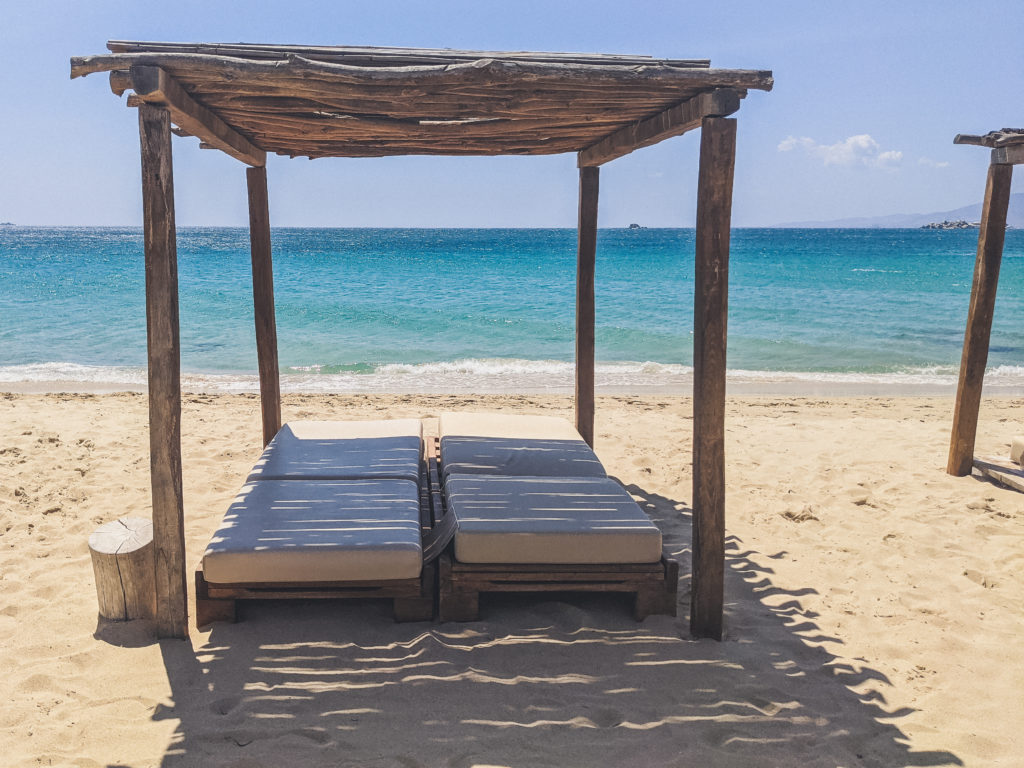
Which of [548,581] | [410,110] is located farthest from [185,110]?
[548,581]

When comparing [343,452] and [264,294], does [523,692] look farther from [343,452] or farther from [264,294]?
[264,294]

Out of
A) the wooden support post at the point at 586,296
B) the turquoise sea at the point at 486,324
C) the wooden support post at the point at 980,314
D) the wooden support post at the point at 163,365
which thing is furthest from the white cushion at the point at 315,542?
the turquoise sea at the point at 486,324

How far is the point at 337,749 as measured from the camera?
2820mm

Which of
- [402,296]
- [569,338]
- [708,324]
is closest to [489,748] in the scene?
[708,324]

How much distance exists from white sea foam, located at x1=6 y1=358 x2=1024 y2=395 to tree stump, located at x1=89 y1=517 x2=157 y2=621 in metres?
7.73

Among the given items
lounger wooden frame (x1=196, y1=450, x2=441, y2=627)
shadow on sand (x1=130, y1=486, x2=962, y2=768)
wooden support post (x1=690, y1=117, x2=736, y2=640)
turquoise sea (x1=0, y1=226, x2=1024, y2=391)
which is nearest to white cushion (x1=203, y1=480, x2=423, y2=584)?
lounger wooden frame (x1=196, y1=450, x2=441, y2=627)

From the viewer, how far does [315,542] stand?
3.66 m

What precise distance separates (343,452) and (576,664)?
2.38 meters

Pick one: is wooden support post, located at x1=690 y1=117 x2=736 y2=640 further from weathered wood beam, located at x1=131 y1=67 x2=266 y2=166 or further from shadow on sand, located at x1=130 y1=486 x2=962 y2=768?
weathered wood beam, located at x1=131 y1=67 x2=266 y2=166

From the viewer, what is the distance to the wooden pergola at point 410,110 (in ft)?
10.6

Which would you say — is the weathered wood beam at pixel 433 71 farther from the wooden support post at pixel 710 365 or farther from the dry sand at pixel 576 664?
the dry sand at pixel 576 664

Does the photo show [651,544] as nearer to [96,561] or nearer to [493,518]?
[493,518]

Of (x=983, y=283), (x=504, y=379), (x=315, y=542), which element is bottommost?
(x=504, y=379)

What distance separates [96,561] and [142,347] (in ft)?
41.7
